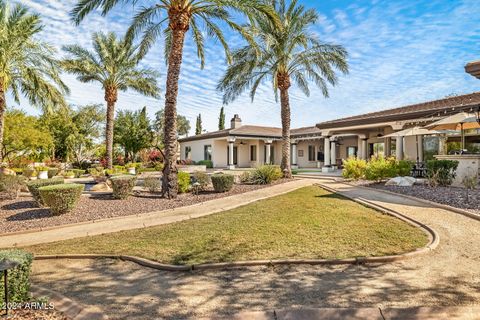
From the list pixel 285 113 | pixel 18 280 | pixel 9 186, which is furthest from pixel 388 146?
pixel 18 280

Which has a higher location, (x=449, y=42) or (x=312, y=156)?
(x=449, y=42)

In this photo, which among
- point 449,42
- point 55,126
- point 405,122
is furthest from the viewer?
point 55,126

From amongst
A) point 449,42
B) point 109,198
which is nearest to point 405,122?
point 449,42

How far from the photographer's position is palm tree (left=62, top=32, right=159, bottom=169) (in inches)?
833

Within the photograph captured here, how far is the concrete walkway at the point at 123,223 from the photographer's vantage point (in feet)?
22.5

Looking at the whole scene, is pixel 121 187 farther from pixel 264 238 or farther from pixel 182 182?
pixel 264 238

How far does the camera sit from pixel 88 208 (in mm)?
9516

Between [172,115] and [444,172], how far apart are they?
11.0 meters

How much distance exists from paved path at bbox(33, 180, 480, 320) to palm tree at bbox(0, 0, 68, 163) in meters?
13.5

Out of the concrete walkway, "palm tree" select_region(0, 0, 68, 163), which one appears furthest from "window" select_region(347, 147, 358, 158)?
"palm tree" select_region(0, 0, 68, 163)

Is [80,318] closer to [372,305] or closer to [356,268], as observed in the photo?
[372,305]

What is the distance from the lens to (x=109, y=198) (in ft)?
36.7

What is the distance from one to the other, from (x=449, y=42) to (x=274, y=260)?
45.9 feet

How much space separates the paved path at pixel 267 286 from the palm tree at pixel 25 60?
13.5 m
